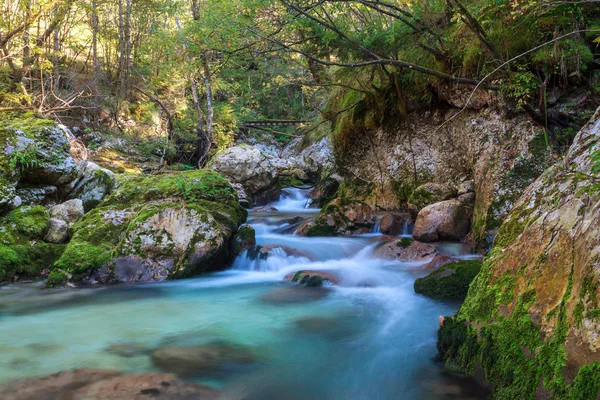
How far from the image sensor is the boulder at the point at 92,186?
8984 mm

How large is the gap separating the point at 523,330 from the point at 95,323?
4437 millimetres

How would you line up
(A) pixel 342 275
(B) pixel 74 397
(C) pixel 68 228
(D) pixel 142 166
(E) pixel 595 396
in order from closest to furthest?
(E) pixel 595 396 → (B) pixel 74 397 → (A) pixel 342 275 → (C) pixel 68 228 → (D) pixel 142 166

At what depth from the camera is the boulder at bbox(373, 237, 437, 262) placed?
7020 mm

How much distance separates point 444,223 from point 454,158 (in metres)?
2.02

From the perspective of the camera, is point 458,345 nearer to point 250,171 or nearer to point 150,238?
point 150,238

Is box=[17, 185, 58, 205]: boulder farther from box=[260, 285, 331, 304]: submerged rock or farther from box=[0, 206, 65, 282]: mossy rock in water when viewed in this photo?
box=[260, 285, 331, 304]: submerged rock

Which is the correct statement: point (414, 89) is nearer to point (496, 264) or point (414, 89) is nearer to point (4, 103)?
point (496, 264)

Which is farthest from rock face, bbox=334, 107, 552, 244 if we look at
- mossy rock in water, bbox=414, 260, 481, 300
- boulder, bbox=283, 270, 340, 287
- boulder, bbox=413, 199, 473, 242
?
→ boulder, bbox=283, 270, 340, 287

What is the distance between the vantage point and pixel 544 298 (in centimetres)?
261

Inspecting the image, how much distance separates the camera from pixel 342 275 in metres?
6.65

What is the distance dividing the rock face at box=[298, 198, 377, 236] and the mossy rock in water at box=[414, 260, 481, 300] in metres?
3.40

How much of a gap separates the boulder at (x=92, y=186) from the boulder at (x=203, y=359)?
19.8ft

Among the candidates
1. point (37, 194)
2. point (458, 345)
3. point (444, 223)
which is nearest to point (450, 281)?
point (458, 345)

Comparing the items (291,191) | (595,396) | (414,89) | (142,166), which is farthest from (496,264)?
(142,166)
